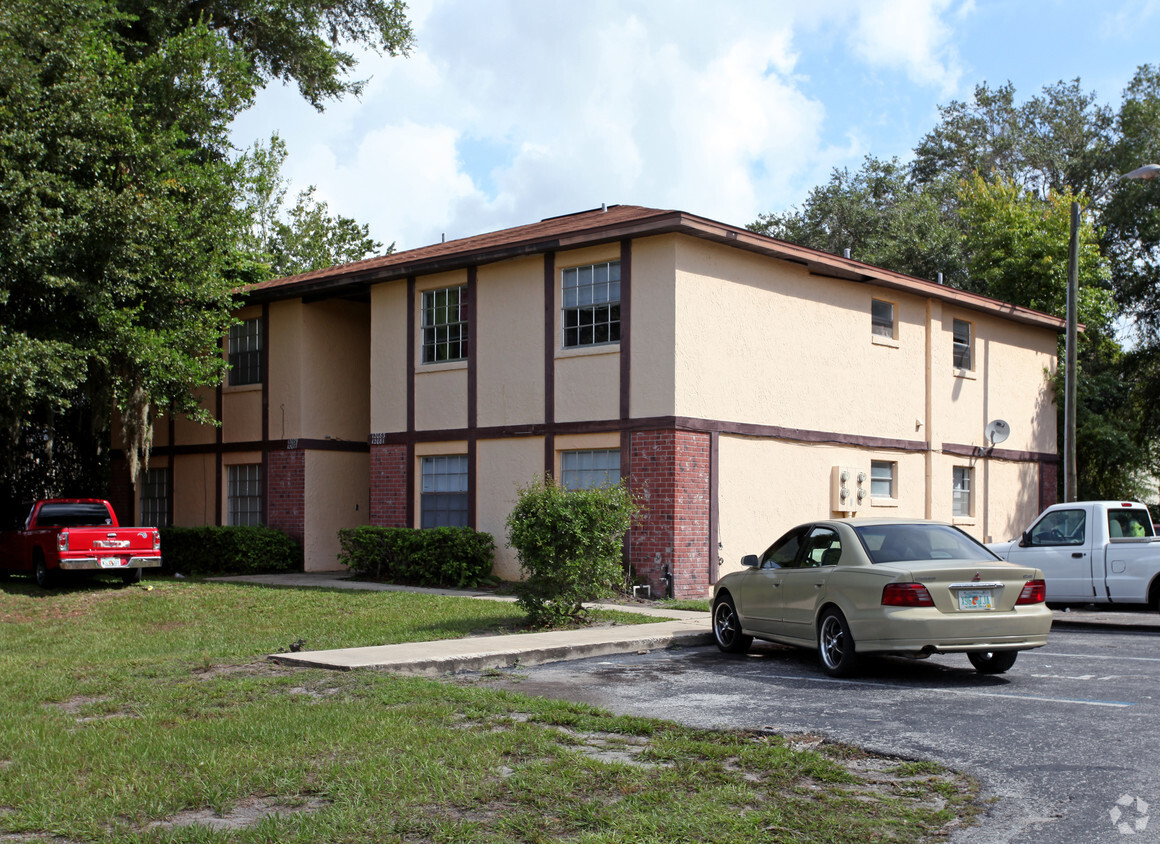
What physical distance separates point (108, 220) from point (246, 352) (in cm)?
714

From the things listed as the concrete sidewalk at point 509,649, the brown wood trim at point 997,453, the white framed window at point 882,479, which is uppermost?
A: the brown wood trim at point 997,453

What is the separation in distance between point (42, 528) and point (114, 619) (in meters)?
5.40

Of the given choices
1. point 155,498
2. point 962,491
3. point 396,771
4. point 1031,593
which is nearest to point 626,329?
point 1031,593

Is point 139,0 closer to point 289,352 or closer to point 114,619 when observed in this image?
point 289,352

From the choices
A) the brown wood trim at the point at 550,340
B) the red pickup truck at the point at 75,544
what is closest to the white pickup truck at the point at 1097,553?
the brown wood trim at the point at 550,340

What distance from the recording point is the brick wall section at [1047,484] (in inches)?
1043

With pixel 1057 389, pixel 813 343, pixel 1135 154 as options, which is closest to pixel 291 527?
pixel 813 343

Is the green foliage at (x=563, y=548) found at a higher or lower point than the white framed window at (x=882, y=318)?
lower

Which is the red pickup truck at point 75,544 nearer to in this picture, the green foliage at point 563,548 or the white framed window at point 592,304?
the white framed window at point 592,304

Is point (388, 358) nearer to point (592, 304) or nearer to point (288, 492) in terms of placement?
point (288, 492)

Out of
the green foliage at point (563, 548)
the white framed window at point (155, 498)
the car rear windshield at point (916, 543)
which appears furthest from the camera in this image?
the white framed window at point (155, 498)

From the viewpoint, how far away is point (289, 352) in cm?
2428

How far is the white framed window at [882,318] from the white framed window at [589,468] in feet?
21.1

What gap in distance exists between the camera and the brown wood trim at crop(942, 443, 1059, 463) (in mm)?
23500
